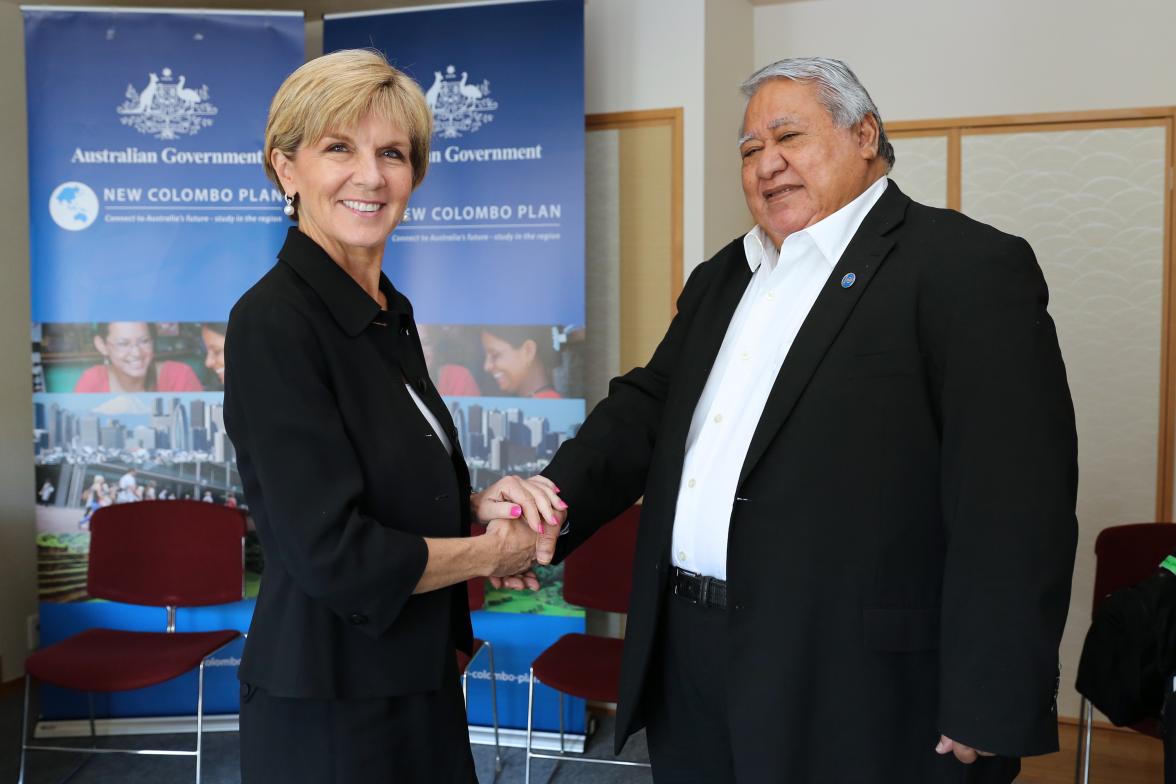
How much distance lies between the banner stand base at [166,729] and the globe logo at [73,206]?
2116mm

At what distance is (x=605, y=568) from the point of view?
12.7 ft

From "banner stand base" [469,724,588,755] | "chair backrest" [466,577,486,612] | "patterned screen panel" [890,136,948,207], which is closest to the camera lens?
"chair backrest" [466,577,486,612]

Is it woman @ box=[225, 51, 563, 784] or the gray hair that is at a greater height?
the gray hair

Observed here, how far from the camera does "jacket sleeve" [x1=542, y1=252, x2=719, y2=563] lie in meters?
2.26

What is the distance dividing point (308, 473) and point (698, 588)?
82cm

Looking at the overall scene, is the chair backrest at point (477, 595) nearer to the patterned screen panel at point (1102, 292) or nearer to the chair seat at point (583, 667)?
the chair seat at point (583, 667)

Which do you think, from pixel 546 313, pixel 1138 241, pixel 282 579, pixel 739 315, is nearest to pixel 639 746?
pixel 546 313

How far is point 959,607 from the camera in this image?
1615 millimetres

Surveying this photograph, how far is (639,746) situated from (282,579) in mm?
2826

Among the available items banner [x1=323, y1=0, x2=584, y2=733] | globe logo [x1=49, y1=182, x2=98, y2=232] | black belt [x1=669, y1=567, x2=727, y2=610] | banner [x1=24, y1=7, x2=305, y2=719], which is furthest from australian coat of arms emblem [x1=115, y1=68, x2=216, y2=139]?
black belt [x1=669, y1=567, x2=727, y2=610]

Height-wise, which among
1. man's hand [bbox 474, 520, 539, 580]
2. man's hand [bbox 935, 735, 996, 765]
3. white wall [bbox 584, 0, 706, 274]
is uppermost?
white wall [bbox 584, 0, 706, 274]

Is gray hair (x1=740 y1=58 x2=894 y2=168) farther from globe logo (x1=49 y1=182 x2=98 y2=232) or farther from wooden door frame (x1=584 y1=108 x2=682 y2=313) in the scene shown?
globe logo (x1=49 y1=182 x2=98 y2=232)

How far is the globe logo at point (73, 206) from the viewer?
162 inches

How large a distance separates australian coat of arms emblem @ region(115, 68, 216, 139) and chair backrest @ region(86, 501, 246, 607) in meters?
1.61
